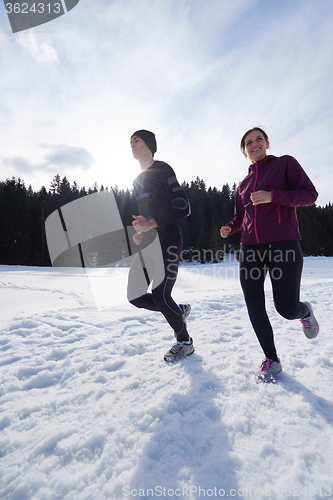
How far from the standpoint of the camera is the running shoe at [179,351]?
223cm

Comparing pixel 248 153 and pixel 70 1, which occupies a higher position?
pixel 70 1

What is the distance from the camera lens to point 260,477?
102 centimetres

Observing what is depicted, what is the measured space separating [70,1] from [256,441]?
7.52 m

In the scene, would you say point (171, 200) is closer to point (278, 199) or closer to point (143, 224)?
point (143, 224)

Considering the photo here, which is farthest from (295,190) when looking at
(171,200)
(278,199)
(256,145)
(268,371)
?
(268,371)

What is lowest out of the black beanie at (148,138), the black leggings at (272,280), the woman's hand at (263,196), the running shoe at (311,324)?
the running shoe at (311,324)

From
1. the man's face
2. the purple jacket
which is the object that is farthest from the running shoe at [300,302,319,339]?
the man's face

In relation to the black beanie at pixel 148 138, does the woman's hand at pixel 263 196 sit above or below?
below

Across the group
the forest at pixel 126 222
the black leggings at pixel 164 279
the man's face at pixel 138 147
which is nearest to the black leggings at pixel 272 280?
the black leggings at pixel 164 279

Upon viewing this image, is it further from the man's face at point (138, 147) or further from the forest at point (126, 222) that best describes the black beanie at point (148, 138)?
the forest at point (126, 222)

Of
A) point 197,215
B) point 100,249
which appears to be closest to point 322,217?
point 197,215

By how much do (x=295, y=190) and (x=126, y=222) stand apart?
152 feet

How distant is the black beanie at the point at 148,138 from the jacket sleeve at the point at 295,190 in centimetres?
145

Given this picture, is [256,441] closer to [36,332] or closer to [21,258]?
[36,332]
